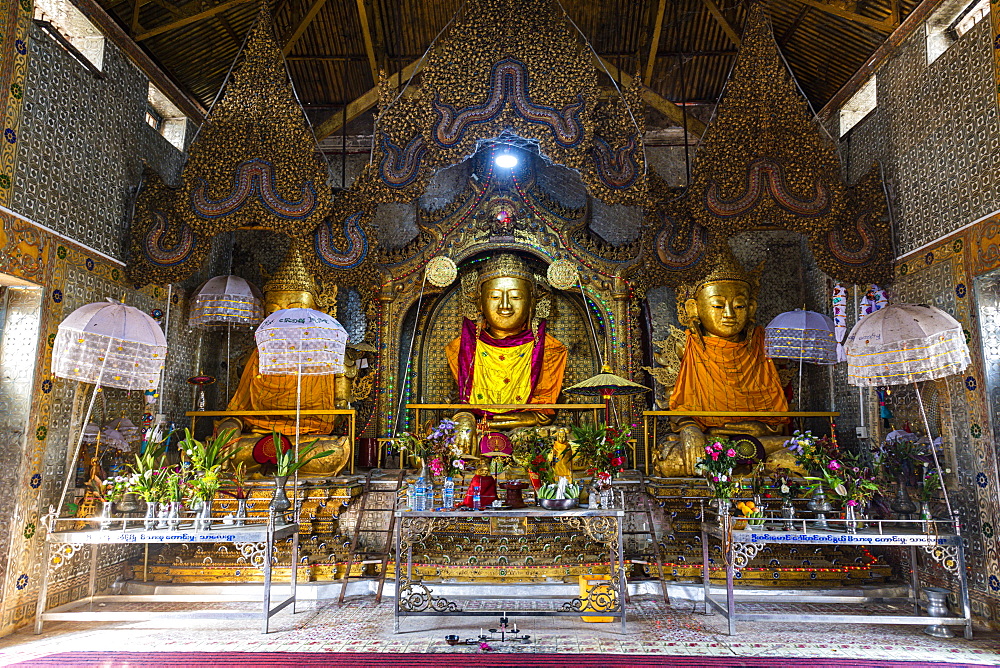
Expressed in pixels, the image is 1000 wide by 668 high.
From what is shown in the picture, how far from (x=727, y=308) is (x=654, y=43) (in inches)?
164

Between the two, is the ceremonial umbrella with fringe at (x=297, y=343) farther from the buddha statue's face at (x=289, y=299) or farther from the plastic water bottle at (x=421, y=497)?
the plastic water bottle at (x=421, y=497)

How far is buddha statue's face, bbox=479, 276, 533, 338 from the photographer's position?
1114 centimetres

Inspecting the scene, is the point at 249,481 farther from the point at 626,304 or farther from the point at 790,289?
the point at 790,289

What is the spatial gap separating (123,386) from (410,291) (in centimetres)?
476

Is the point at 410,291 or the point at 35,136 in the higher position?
the point at 35,136

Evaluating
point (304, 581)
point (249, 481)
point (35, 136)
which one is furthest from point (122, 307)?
point (304, 581)

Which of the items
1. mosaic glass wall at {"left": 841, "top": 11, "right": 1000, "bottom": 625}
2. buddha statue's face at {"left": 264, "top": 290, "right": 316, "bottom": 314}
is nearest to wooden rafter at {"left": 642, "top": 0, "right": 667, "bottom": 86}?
mosaic glass wall at {"left": 841, "top": 11, "right": 1000, "bottom": 625}

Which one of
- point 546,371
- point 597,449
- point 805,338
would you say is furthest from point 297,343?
point 805,338

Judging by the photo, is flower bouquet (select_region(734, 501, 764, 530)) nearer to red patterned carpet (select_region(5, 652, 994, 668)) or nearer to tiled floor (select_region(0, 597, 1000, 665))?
tiled floor (select_region(0, 597, 1000, 665))

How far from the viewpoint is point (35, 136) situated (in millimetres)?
6871

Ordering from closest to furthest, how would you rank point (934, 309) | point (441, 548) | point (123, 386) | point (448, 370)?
point (934, 309)
point (123, 386)
point (441, 548)
point (448, 370)

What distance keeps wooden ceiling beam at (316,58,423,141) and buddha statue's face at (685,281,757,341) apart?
6190 millimetres

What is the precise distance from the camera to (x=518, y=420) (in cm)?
1077

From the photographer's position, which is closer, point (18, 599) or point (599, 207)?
point (18, 599)
